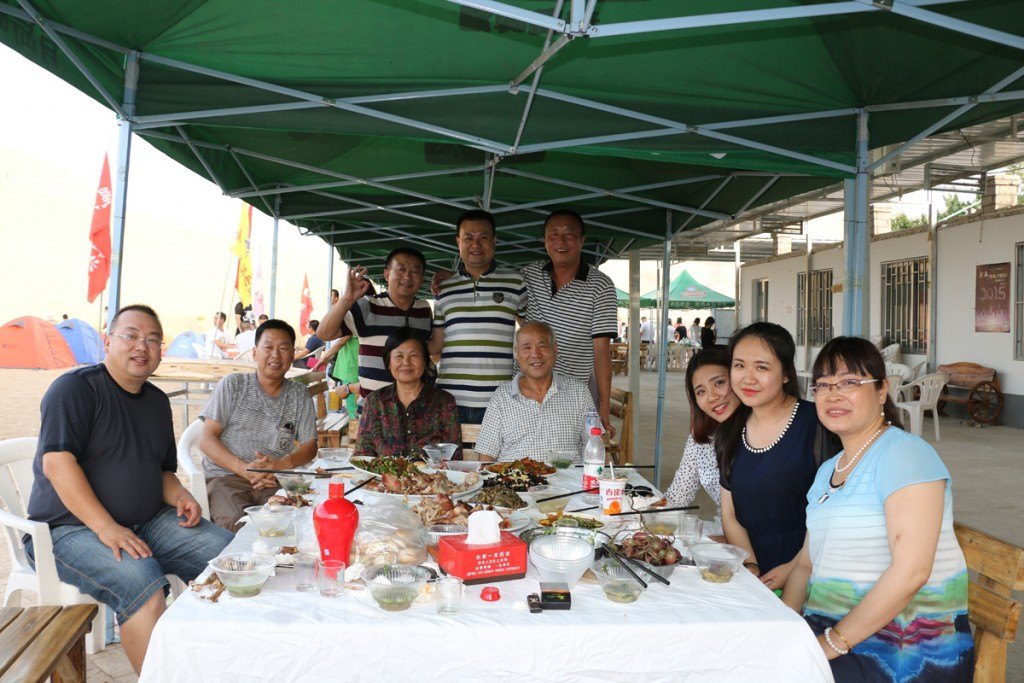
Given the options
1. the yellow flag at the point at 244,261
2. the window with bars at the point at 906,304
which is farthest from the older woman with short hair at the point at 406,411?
the window with bars at the point at 906,304

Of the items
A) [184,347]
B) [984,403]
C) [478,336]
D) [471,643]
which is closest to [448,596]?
[471,643]

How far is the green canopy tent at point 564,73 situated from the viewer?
318cm

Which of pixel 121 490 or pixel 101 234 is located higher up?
pixel 101 234

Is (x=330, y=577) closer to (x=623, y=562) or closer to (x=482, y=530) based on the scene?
(x=482, y=530)

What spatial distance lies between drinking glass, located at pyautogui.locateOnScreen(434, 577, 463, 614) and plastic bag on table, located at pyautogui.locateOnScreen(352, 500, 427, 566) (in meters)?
0.25

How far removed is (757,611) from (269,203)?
281 inches

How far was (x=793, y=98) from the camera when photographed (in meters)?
4.09

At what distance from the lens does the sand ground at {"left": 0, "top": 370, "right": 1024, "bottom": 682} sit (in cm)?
330

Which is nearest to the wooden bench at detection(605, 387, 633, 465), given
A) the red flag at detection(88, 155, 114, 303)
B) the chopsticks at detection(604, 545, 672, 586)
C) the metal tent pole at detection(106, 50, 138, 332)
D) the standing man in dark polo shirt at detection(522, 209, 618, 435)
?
the standing man in dark polo shirt at detection(522, 209, 618, 435)

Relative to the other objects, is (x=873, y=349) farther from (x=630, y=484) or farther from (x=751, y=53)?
(x=751, y=53)

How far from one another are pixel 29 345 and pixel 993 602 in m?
21.4

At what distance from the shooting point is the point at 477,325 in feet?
13.5

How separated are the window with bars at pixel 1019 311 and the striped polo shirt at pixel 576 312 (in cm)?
968

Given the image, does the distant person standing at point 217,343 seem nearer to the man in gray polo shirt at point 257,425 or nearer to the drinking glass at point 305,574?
the man in gray polo shirt at point 257,425
